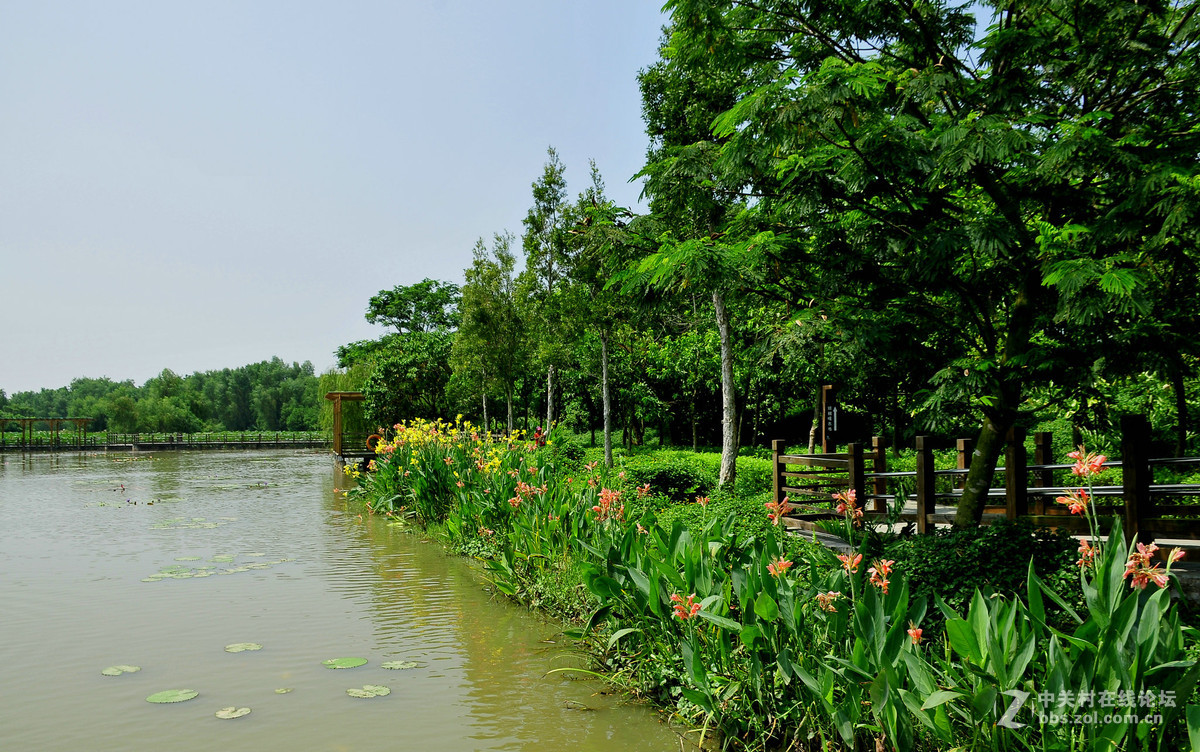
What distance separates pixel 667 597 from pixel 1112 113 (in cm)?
424

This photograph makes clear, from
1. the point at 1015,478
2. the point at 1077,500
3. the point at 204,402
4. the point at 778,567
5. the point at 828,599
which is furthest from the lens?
the point at 204,402

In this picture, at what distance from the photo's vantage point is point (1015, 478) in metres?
6.55

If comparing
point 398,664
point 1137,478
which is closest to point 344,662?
point 398,664

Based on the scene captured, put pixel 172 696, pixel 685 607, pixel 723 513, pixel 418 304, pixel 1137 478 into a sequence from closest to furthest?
pixel 685 607 → pixel 172 696 → pixel 1137 478 → pixel 723 513 → pixel 418 304

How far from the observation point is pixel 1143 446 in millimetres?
5340

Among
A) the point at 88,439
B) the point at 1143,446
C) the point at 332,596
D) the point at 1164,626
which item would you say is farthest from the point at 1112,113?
the point at 88,439

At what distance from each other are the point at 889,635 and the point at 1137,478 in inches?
127

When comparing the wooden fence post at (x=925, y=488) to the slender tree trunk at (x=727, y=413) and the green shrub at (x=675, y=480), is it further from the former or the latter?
the slender tree trunk at (x=727, y=413)

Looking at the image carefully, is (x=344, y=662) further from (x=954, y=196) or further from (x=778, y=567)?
(x=954, y=196)

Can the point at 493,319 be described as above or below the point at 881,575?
above

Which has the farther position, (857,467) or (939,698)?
(857,467)

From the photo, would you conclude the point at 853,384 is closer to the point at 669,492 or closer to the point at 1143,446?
the point at 1143,446

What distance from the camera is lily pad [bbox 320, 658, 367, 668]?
561 cm

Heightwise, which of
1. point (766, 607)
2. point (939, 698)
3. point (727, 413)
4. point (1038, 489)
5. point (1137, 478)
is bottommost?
point (939, 698)
